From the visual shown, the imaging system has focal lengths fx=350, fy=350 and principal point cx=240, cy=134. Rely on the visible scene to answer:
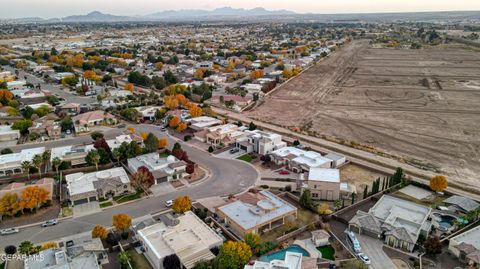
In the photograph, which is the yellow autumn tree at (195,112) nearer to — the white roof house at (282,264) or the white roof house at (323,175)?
the white roof house at (323,175)

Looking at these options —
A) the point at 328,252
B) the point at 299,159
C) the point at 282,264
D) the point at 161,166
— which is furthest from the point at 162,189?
the point at 328,252

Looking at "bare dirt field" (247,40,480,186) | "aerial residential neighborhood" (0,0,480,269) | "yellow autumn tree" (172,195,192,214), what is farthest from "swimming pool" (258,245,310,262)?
"bare dirt field" (247,40,480,186)

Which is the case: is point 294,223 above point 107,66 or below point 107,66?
below

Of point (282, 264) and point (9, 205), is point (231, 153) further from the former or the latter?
point (9, 205)

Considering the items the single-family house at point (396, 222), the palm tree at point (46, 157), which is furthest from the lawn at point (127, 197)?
the single-family house at point (396, 222)

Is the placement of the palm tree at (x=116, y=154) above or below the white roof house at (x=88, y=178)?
above

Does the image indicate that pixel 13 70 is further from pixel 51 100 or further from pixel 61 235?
pixel 61 235

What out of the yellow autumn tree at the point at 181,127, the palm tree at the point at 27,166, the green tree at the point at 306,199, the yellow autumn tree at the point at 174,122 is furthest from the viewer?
the yellow autumn tree at the point at 174,122

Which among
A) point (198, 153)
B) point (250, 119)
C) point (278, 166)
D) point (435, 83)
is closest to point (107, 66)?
point (250, 119)
